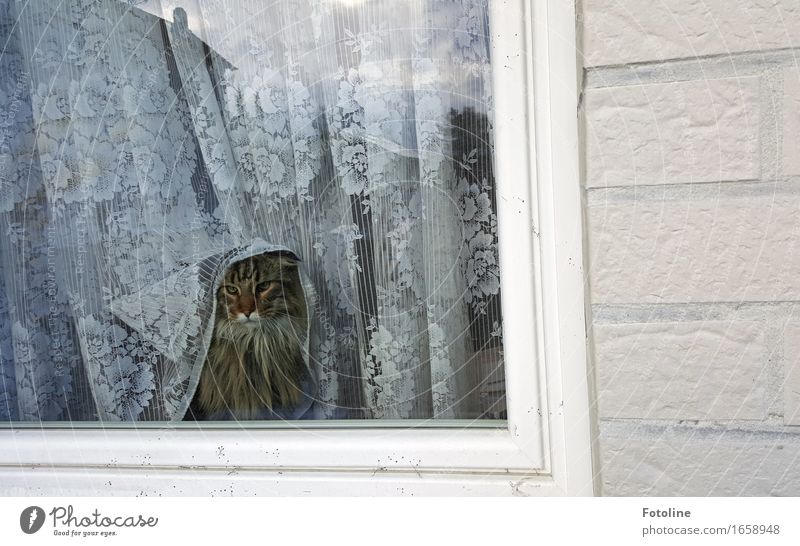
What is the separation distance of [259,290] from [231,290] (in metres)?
0.05

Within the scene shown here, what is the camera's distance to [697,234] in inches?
34.6

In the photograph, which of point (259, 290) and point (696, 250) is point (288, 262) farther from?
point (696, 250)

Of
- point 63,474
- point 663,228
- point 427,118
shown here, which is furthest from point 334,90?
point 63,474

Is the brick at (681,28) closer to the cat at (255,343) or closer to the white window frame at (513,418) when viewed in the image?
the white window frame at (513,418)

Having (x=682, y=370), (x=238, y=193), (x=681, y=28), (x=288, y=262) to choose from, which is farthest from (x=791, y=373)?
(x=238, y=193)

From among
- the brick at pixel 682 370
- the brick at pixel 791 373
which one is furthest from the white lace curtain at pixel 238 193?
the brick at pixel 791 373

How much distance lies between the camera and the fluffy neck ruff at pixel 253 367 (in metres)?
1.19

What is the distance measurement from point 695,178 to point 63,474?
1039 millimetres

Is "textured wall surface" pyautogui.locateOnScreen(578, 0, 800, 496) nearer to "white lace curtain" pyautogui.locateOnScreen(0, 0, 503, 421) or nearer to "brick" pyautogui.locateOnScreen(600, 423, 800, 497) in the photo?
"brick" pyautogui.locateOnScreen(600, 423, 800, 497)

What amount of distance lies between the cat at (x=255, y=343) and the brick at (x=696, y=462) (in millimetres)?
523

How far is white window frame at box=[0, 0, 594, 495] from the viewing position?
0.94m

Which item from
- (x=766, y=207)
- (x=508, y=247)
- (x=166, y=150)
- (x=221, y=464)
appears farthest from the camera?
(x=166, y=150)

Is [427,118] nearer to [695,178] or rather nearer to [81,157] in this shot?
[695,178]
